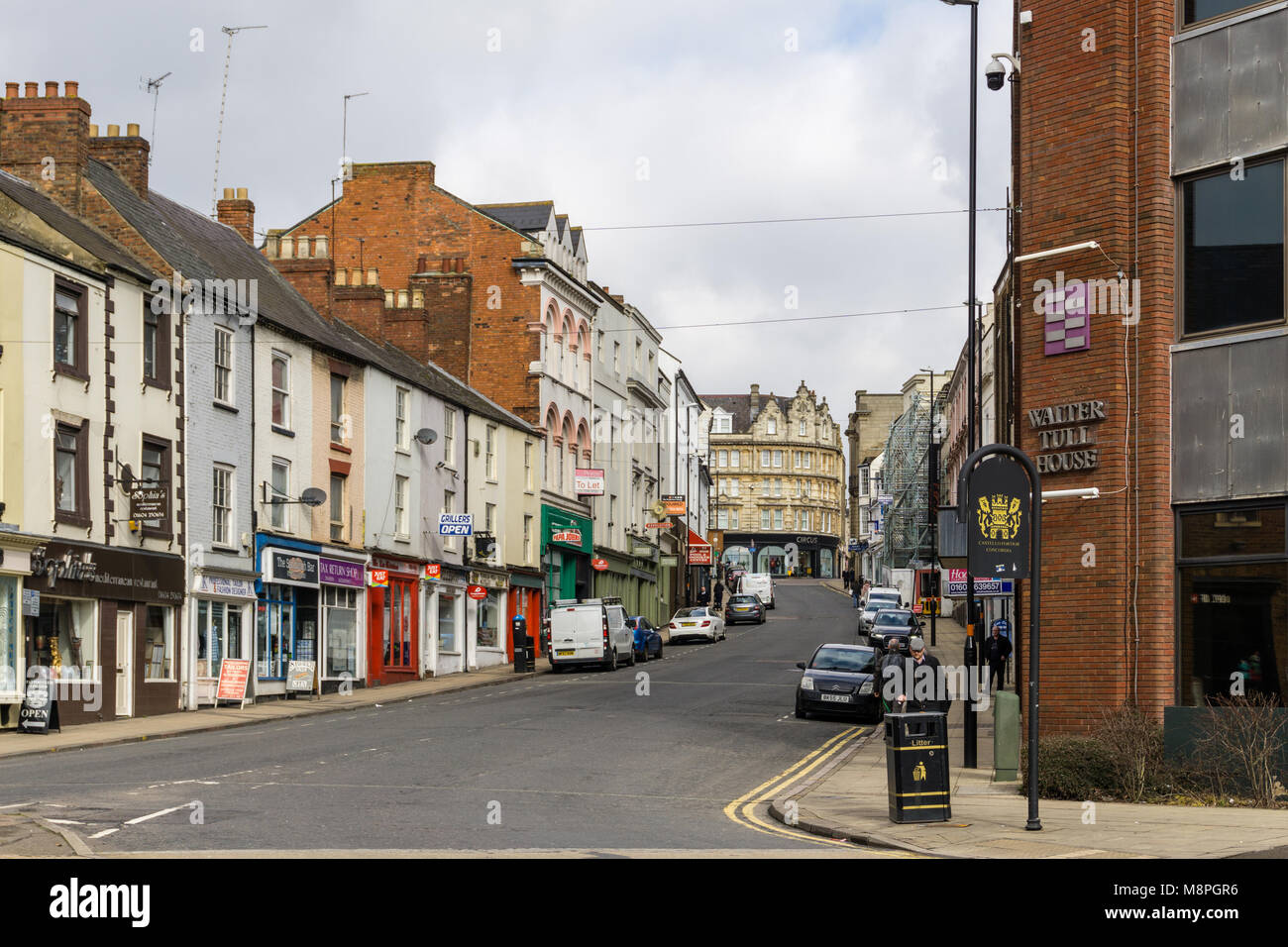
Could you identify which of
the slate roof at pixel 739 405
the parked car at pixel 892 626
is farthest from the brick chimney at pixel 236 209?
the slate roof at pixel 739 405

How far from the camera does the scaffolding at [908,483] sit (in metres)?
79.9

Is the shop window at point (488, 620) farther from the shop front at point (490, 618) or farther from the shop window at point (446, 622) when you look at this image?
the shop window at point (446, 622)

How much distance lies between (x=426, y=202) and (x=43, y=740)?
35385 mm

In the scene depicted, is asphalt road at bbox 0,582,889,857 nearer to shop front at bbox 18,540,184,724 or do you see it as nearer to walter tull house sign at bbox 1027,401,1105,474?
shop front at bbox 18,540,184,724

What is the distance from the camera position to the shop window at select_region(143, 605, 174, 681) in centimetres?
3092

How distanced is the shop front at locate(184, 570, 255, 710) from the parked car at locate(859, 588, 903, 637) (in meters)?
25.4

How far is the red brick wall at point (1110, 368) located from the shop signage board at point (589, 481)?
41.6 meters

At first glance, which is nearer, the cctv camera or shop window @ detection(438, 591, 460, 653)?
the cctv camera

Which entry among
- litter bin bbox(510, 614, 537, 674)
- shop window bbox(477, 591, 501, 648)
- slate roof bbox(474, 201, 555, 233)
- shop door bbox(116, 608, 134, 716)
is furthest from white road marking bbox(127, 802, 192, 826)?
slate roof bbox(474, 201, 555, 233)

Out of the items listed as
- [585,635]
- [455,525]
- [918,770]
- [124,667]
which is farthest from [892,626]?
[918,770]

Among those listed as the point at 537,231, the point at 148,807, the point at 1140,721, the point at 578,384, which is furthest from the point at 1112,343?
the point at 578,384

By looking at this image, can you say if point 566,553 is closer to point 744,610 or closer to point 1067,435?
point 744,610

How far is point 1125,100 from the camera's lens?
18.5 m
